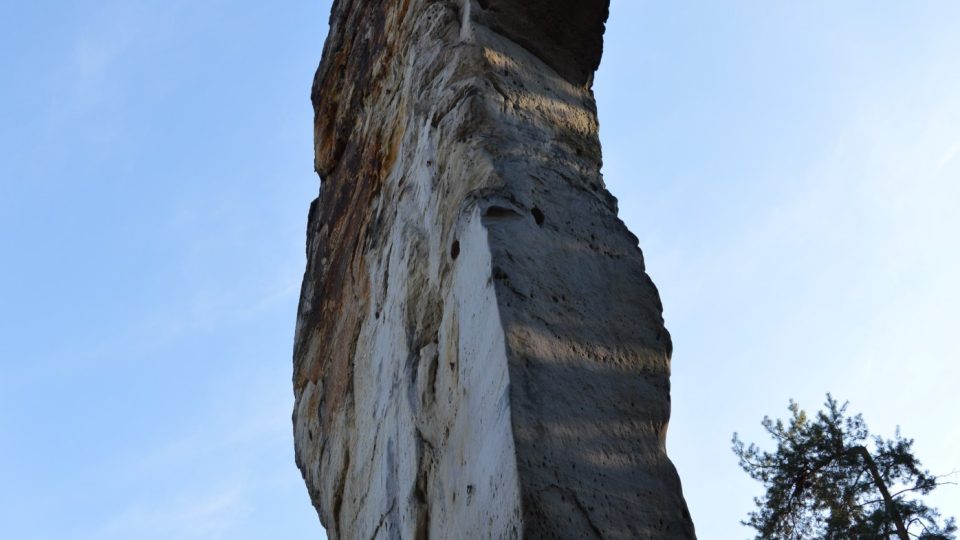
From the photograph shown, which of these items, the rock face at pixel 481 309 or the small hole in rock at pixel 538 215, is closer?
the rock face at pixel 481 309

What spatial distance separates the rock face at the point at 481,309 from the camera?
214 cm

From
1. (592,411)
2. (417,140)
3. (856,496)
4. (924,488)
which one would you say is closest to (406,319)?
(417,140)

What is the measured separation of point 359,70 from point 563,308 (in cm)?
217

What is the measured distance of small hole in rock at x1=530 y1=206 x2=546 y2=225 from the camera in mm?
2597

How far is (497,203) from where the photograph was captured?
2.57 meters

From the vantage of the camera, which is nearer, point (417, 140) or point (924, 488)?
point (417, 140)

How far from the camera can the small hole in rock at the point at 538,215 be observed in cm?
260

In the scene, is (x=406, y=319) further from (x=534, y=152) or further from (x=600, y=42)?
(x=600, y=42)

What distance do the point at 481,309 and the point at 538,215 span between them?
1.07 ft

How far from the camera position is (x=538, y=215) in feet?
8.55

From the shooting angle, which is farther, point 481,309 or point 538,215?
point 538,215

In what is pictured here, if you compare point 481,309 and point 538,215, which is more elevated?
point 538,215

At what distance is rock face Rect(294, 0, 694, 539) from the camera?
214cm

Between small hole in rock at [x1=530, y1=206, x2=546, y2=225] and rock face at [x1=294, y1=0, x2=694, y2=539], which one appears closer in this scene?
rock face at [x1=294, y1=0, x2=694, y2=539]
